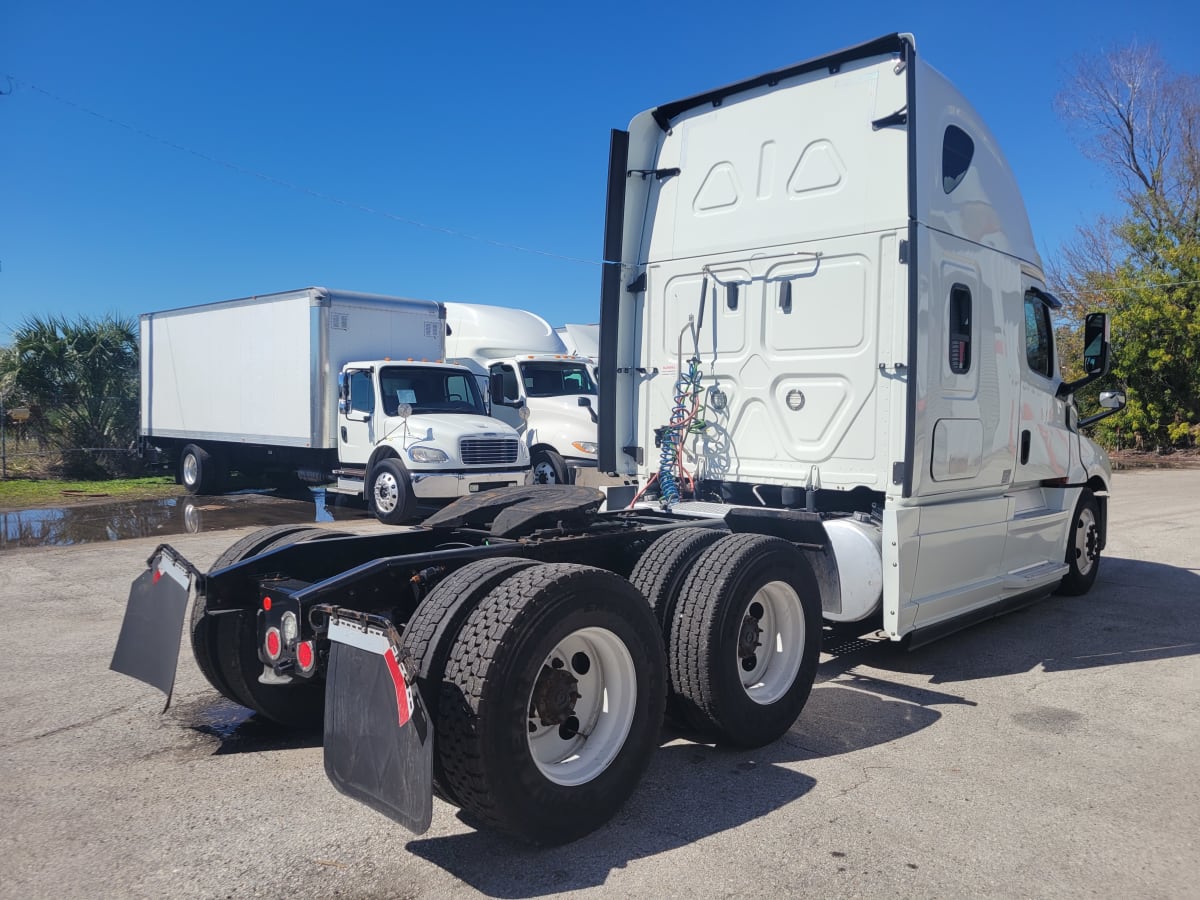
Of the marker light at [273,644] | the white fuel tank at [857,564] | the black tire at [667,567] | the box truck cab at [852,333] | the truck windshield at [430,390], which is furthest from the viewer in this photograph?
the truck windshield at [430,390]

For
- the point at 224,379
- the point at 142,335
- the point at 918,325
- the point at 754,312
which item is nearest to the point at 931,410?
A: the point at 918,325

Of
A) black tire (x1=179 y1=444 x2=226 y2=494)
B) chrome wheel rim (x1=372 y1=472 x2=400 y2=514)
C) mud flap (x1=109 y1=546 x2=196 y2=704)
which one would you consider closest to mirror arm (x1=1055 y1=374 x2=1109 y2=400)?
mud flap (x1=109 y1=546 x2=196 y2=704)

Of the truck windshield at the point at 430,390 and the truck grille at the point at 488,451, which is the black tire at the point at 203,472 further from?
the truck grille at the point at 488,451

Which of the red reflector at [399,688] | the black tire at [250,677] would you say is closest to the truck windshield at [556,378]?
the black tire at [250,677]

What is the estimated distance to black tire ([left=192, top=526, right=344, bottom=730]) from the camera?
414cm

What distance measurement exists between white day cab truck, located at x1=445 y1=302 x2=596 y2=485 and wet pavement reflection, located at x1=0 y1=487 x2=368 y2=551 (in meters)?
2.91

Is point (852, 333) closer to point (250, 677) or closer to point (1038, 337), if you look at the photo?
point (1038, 337)

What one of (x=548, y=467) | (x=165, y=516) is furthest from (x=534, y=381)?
(x=165, y=516)

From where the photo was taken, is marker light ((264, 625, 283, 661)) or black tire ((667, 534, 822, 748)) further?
black tire ((667, 534, 822, 748))

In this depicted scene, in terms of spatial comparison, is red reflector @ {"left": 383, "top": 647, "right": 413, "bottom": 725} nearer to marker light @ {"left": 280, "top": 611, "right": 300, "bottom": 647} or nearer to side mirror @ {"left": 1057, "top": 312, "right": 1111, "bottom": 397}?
marker light @ {"left": 280, "top": 611, "right": 300, "bottom": 647}

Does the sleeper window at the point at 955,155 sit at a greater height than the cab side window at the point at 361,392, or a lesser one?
greater

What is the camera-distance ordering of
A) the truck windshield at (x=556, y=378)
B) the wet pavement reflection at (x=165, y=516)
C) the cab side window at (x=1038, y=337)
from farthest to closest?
the truck windshield at (x=556, y=378) < the wet pavement reflection at (x=165, y=516) < the cab side window at (x=1038, y=337)

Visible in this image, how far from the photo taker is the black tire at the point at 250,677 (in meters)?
4.14

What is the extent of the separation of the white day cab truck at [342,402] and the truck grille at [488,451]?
2 cm
